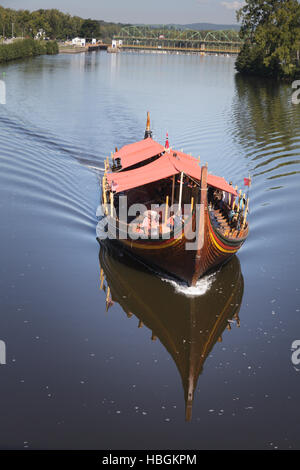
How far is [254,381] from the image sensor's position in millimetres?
11031

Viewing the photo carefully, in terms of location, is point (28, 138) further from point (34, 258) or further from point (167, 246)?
point (167, 246)

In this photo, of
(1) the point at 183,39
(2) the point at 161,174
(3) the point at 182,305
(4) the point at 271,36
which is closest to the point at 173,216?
(2) the point at 161,174

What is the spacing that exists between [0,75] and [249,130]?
34182 mm

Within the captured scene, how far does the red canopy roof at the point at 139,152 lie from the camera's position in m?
18.3

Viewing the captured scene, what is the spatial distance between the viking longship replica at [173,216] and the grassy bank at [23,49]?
5874cm

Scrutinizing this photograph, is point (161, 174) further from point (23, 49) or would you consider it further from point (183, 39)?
point (183, 39)

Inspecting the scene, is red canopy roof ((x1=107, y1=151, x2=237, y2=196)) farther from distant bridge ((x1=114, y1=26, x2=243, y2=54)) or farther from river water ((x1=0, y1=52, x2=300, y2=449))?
distant bridge ((x1=114, y1=26, x2=243, y2=54))

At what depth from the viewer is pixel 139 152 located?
19.1 meters

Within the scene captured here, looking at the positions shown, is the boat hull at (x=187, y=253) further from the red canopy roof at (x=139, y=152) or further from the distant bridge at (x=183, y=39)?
the distant bridge at (x=183, y=39)

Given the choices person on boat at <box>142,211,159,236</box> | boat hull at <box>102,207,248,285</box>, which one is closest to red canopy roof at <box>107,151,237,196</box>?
person on boat at <box>142,211,159,236</box>

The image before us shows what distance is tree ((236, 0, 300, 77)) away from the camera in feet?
201

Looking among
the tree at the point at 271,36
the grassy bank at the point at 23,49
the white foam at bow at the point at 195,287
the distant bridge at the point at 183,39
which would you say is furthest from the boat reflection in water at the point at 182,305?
the distant bridge at the point at 183,39

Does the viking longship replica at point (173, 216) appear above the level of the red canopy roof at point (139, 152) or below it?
below

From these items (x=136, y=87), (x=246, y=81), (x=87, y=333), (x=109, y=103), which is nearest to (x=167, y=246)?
(x=87, y=333)
